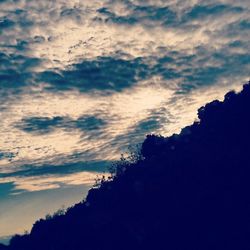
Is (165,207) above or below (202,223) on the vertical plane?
above

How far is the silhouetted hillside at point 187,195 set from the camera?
89.0 meters

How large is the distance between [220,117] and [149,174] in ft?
93.3

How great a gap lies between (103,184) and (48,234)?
1201 inches

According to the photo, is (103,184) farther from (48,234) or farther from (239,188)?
(239,188)

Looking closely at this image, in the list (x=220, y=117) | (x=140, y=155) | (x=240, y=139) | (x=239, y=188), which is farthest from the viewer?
(x=140, y=155)

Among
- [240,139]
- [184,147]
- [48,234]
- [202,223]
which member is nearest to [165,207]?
[202,223]

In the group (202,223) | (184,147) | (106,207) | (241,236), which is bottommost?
(241,236)

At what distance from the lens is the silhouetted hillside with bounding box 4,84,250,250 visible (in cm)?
8900

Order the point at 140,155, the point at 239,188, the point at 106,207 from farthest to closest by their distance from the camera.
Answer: the point at 140,155 < the point at 106,207 < the point at 239,188

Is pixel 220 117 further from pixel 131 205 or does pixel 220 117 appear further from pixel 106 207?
pixel 106 207

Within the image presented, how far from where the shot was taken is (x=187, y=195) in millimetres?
97125

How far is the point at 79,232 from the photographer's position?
12006 cm

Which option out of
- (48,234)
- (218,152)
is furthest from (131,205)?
(48,234)

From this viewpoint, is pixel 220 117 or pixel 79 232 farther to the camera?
pixel 79 232
